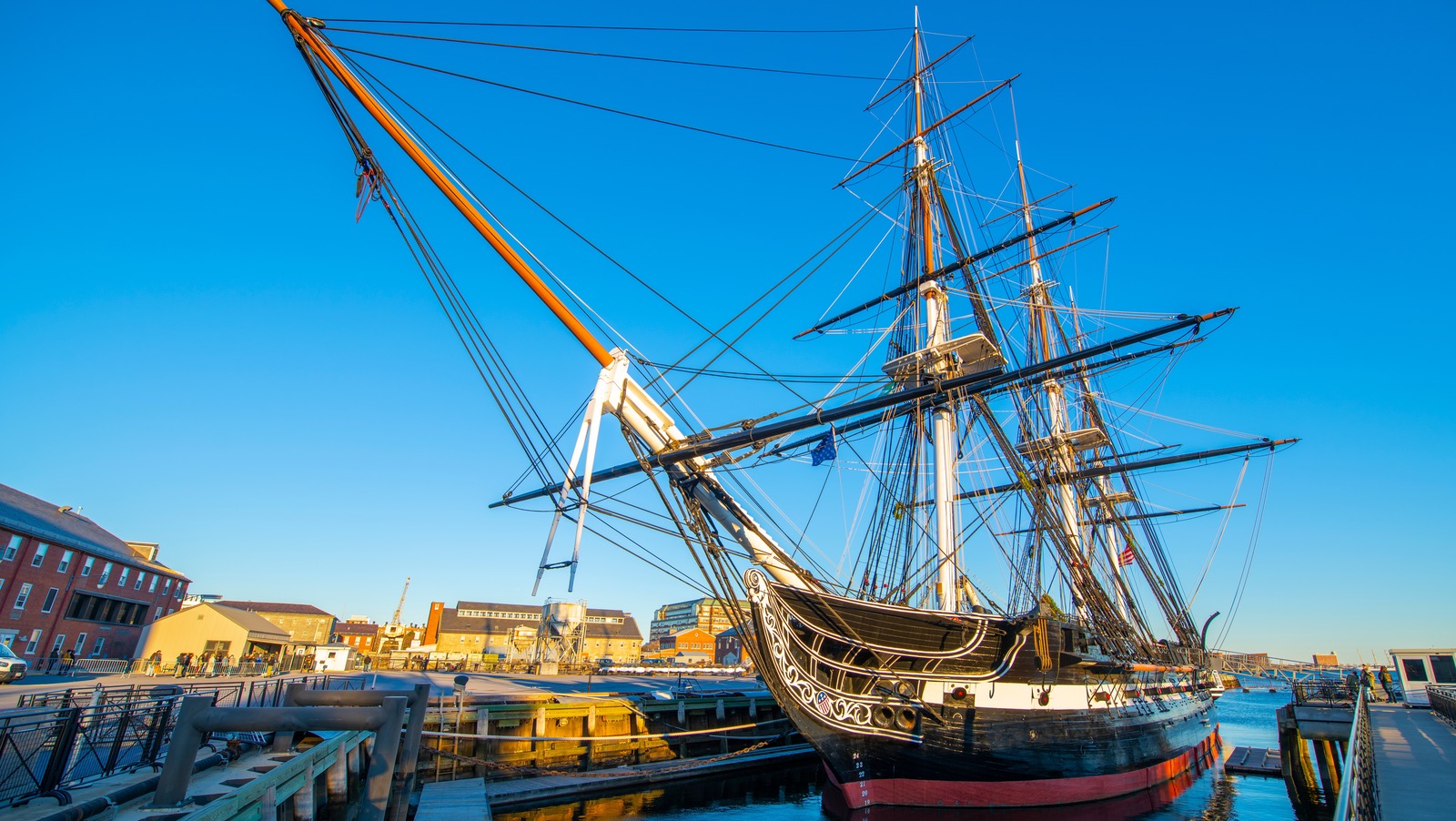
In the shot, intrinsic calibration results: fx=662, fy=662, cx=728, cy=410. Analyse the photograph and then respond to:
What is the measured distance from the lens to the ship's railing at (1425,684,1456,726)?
1902 cm

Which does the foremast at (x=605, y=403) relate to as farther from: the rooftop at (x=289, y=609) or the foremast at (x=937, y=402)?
the rooftop at (x=289, y=609)

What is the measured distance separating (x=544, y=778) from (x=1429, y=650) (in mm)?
39407

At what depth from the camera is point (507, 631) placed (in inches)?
3575

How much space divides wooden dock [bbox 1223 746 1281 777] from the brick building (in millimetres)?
54115

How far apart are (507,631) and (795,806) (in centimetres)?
8388

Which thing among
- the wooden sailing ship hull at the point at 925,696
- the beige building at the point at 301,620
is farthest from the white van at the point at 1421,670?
the beige building at the point at 301,620

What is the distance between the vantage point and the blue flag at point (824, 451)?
15.1m

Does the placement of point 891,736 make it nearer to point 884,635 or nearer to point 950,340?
point 884,635

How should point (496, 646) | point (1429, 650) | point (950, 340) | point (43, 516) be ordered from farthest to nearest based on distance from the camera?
point (496, 646) < point (43, 516) < point (1429, 650) < point (950, 340)

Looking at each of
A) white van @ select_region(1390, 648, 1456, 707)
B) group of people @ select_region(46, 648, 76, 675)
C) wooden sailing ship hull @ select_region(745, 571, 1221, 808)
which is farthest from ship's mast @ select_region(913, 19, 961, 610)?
group of people @ select_region(46, 648, 76, 675)

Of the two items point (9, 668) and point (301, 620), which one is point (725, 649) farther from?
point (9, 668)

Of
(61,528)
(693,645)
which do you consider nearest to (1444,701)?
(61,528)

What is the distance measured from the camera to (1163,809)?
56.6 feet

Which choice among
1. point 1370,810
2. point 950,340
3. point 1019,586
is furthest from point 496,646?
point 1370,810
